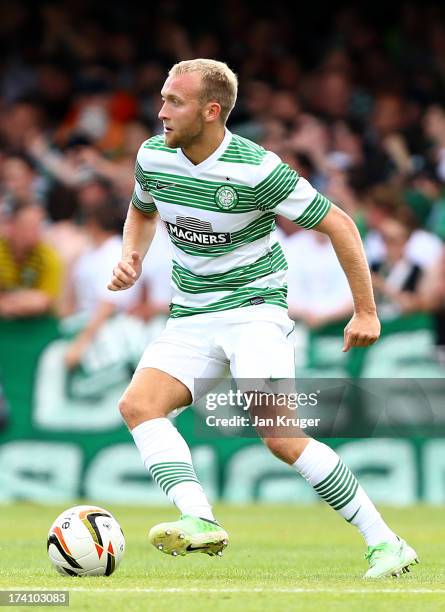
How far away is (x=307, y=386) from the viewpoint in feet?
40.9

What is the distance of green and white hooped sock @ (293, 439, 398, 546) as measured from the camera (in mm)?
6988

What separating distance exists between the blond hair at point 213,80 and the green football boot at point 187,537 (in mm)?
2019

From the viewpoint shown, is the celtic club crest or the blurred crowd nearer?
the celtic club crest

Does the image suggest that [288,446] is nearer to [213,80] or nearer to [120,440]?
[213,80]

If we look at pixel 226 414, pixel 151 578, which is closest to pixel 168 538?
pixel 151 578

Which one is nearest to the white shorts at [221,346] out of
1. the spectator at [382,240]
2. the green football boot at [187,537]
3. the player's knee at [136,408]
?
the player's knee at [136,408]

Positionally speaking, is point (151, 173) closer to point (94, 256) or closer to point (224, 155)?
point (224, 155)

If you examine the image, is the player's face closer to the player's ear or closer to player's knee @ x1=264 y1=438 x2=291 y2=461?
the player's ear

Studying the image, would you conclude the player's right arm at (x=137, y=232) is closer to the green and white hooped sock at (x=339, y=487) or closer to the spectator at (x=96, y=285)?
the green and white hooped sock at (x=339, y=487)

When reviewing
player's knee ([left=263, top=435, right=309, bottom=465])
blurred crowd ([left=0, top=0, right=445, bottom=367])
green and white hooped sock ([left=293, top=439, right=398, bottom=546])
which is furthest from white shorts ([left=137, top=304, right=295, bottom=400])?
blurred crowd ([left=0, top=0, right=445, bottom=367])

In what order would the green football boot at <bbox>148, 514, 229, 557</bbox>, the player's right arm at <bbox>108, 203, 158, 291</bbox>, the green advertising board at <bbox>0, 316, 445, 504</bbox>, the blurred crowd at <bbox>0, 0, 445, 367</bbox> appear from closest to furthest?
the green football boot at <bbox>148, 514, 229, 557</bbox>, the player's right arm at <bbox>108, 203, 158, 291</bbox>, the green advertising board at <bbox>0, 316, 445, 504</bbox>, the blurred crowd at <bbox>0, 0, 445, 367</bbox>

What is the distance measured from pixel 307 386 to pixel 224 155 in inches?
221

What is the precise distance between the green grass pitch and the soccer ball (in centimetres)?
10

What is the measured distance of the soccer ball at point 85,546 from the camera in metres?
6.89
